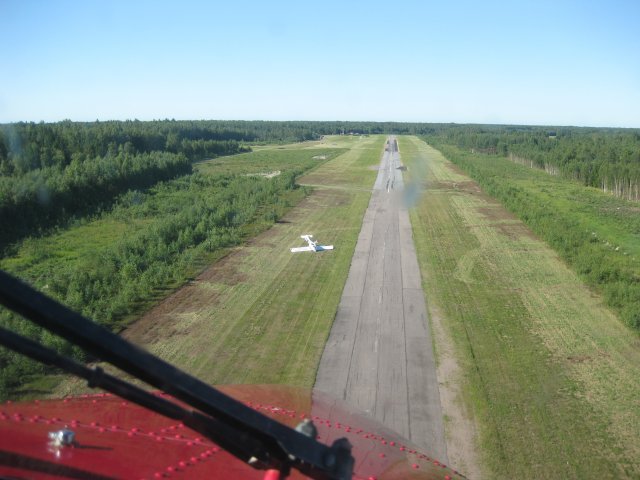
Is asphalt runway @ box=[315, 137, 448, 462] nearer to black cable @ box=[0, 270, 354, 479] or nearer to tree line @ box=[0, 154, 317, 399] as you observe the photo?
tree line @ box=[0, 154, 317, 399]

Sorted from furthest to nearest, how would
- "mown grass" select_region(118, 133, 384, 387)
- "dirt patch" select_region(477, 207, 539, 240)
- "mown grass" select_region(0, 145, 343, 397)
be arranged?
"dirt patch" select_region(477, 207, 539, 240)
"mown grass" select_region(0, 145, 343, 397)
"mown grass" select_region(118, 133, 384, 387)

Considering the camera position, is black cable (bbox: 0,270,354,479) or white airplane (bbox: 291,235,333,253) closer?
black cable (bbox: 0,270,354,479)

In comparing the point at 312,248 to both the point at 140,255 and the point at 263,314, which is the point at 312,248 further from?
the point at 263,314

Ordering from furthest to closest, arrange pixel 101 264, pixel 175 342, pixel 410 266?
1. pixel 410 266
2. pixel 101 264
3. pixel 175 342

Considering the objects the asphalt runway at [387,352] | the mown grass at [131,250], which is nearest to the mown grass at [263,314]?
the asphalt runway at [387,352]

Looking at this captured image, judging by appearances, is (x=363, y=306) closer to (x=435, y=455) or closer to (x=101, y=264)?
(x=435, y=455)

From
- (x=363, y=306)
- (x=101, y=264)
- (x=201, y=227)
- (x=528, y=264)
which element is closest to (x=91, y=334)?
(x=363, y=306)

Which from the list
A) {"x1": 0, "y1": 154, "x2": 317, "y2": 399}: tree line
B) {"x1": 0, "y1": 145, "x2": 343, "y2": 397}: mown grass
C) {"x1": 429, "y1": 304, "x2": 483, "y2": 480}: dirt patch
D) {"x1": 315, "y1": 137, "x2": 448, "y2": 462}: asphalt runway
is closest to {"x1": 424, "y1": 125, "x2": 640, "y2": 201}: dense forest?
{"x1": 0, "y1": 145, "x2": 343, "y2": 397}: mown grass
